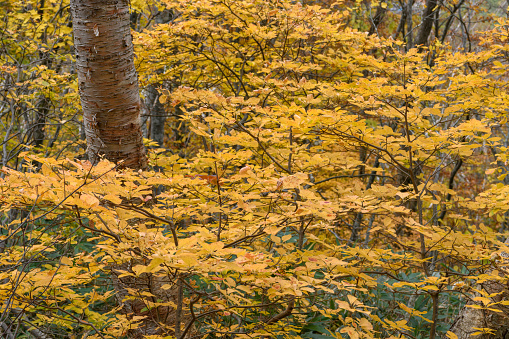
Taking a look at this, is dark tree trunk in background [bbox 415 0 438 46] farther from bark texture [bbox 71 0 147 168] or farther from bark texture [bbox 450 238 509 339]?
bark texture [bbox 71 0 147 168]

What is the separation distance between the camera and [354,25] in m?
6.23

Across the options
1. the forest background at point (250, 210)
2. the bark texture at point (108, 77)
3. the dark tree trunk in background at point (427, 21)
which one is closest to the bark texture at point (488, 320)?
the forest background at point (250, 210)

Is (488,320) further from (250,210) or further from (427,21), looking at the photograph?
(427,21)

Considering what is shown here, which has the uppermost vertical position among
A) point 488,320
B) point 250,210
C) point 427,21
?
point 427,21

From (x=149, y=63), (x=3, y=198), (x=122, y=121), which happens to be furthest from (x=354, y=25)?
(x=3, y=198)

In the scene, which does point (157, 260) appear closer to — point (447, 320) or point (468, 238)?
point (468, 238)

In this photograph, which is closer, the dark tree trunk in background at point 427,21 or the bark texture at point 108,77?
the bark texture at point 108,77

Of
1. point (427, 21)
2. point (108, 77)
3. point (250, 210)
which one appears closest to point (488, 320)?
point (250, 210)

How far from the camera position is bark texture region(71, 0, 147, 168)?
7.27 ft

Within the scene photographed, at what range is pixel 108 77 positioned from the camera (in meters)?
2.29

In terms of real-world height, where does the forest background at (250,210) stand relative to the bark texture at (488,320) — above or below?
above

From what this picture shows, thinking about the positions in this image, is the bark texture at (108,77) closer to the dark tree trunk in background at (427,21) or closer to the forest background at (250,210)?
the forest background at (250,210)

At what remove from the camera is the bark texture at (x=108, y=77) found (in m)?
2.21

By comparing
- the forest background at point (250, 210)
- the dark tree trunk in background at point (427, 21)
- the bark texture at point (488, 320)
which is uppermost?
the dark tree trunk in background at point (427, 21)
